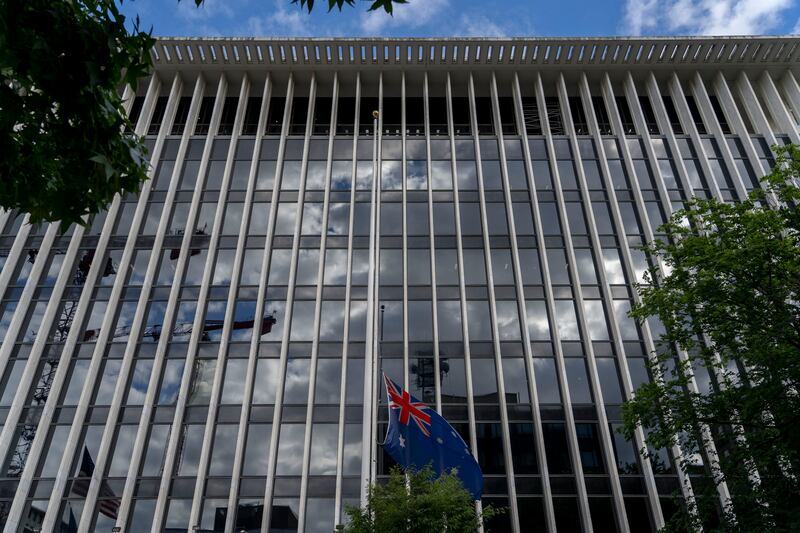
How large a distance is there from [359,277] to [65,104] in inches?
907

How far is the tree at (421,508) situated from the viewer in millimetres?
15039

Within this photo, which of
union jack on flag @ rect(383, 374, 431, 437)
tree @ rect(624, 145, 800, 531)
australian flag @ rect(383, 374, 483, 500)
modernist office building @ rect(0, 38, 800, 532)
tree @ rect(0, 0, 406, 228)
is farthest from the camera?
modernist office building @ rect(0, 38, 800, 532)

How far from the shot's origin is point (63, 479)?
80.0ft

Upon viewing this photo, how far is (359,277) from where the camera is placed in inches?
1165

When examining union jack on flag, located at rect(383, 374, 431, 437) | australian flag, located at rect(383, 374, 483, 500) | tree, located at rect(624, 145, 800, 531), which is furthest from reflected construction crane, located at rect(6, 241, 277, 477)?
tree, located at rect(624, 145, 800, 531)

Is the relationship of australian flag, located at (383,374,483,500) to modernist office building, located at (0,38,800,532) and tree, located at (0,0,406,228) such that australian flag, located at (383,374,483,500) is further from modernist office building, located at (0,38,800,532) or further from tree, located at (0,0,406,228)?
tree, located at (0,0,406,228)

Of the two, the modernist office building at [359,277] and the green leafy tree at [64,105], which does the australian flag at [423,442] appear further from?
the green leafy tree at [64,105]

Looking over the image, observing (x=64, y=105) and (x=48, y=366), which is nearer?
(x=64, y=105)

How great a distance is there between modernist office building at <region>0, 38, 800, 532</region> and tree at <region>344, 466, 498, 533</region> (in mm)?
3319

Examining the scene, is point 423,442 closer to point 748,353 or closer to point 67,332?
point 748,353

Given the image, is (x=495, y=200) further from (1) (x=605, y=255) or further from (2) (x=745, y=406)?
(2) (x=745, y=406)

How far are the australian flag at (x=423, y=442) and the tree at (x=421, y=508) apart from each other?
74 centimetres

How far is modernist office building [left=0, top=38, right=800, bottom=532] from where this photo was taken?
24594mm

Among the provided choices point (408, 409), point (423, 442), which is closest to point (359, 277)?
point (408, 409)
